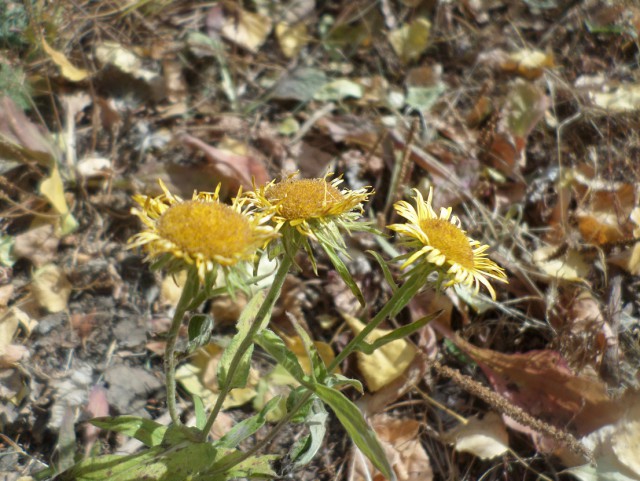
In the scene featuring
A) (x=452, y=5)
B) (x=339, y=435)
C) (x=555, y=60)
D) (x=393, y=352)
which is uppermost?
(x=452, y=5)

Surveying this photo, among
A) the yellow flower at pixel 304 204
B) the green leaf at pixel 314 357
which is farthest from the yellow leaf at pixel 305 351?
the yellow flower at pixel 304 204

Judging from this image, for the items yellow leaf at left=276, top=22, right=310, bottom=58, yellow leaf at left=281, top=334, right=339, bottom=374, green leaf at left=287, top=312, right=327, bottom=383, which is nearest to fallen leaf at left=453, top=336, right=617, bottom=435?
yellow leaf at left=281, top=334, right=339, bottom=374

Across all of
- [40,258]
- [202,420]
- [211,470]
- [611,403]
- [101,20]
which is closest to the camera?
[211,470]

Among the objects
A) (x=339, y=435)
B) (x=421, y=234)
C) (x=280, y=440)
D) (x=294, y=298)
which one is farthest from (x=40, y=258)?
(x=421, y=234)

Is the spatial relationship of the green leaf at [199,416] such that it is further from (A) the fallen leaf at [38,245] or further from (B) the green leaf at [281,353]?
(A) the fallen leaf at [38,245]

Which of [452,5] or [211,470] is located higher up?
[452,5]

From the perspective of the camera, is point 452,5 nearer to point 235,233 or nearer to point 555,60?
point 555,60
